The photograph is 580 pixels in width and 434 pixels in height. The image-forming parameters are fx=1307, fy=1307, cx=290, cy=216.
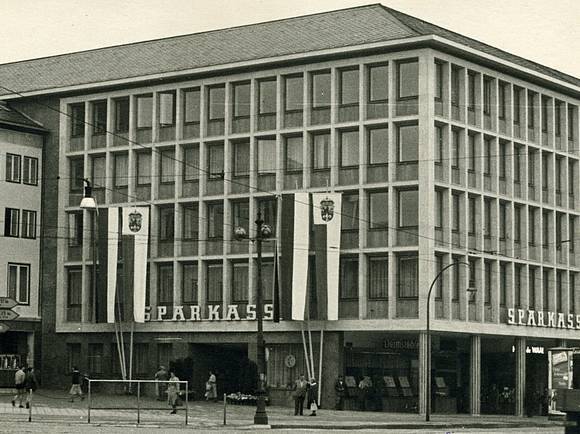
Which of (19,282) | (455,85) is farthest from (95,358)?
(455,85)

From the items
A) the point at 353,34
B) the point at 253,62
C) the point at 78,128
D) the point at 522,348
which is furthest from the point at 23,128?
the point at 522,348

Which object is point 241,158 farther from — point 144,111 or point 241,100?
point 144,111

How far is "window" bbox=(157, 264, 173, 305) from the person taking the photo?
6894 cm

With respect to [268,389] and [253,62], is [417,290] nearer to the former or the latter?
[268,389]

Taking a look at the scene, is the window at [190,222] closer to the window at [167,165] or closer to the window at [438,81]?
the window at [167,165]

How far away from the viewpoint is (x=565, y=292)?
71250mm

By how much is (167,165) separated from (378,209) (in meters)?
12.8

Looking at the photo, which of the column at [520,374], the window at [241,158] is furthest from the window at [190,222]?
the column at [520,374]

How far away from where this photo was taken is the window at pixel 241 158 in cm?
6688

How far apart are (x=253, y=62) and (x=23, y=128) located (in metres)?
14.2

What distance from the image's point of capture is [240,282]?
66.8m

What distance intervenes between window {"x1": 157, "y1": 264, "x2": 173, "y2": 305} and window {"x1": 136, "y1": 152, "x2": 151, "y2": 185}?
15.2 feet

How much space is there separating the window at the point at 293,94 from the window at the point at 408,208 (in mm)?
7187

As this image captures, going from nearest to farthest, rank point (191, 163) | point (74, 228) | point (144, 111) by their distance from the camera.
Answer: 1. point (191, 163)
2. point (144, 111)
3. point (74, 228)
